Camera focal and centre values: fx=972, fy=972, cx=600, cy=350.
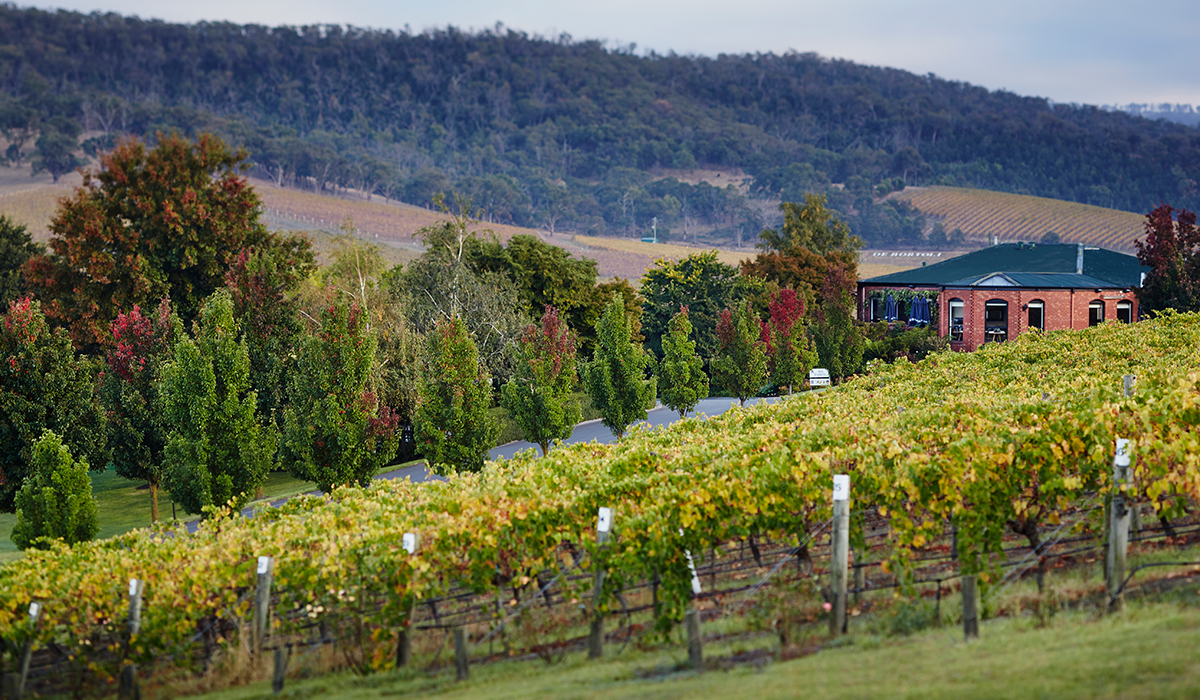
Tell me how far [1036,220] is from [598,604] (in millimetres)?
188240

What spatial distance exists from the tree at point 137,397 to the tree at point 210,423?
5.51m

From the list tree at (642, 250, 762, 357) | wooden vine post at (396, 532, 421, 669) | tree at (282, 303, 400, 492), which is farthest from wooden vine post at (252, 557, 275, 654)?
tree at (642, 250, 762, 357)

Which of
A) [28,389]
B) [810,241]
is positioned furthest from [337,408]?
[810,241]

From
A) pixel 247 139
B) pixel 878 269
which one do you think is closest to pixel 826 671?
pixel 878 269

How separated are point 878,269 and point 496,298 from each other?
119 metres

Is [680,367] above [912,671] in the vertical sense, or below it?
above

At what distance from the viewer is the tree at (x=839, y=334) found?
51.0 metres

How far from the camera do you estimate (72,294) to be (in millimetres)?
43344

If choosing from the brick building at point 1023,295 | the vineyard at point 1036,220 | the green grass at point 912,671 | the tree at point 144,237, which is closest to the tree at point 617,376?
the tree at point 144,237

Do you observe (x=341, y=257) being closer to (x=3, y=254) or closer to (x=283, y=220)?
(x=3, y=254)

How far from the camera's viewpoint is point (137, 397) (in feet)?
100.0

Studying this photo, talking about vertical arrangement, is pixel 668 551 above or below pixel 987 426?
below

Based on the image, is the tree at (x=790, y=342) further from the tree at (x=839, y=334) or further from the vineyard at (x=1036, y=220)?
the vineyard at (x=1036, y=220)

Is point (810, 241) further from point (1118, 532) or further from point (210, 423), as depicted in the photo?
point (1118, 532)
